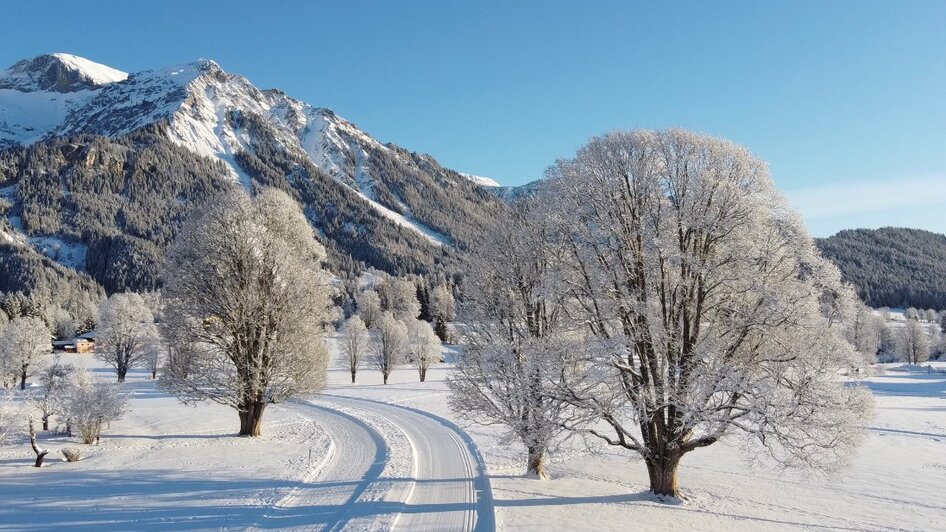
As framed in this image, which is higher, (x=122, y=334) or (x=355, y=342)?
(x=122, y=334)

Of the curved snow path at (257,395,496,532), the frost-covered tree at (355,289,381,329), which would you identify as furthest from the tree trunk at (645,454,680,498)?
the frost-covered tree at (355,289,381,329)

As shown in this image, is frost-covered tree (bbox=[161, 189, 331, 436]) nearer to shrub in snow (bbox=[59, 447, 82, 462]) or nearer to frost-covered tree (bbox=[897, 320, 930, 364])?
shrub in snow (bbox=[59, 447, 82, 462])

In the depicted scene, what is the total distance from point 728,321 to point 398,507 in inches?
398

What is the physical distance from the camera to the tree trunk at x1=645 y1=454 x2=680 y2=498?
14070mm

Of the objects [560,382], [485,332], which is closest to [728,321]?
[560,382]

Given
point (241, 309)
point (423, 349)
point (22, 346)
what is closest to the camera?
point (241, 309)

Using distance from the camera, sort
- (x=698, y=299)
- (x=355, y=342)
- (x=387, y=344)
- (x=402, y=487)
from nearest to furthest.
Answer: (x=698, y=299) → (x=402, y=487) → (x=387, y=344) → (x=355, y=342)

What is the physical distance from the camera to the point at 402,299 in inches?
5482

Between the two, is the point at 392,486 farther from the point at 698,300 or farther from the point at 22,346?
the point at 22,346

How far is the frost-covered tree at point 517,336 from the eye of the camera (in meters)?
13.5

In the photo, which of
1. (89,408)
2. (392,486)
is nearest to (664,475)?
(392,486)

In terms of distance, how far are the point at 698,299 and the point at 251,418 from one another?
2042cm

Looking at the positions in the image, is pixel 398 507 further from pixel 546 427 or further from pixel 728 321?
pixel 728 321

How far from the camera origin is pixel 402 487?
632 inches
